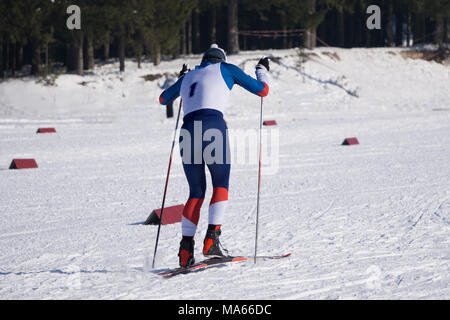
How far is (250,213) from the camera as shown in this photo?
6.91 metres

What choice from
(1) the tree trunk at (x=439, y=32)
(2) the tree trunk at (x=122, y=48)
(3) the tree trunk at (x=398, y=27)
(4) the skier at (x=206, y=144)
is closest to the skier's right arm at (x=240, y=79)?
(4) the skier at (x=206, y=144)

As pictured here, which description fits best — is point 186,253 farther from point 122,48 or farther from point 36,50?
point 122,48

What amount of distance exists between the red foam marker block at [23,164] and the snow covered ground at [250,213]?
241 millimetres

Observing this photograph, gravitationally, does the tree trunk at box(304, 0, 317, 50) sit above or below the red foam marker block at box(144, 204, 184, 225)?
above

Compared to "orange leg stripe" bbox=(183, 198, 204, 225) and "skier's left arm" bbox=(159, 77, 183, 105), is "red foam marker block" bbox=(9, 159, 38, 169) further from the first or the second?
"orange leg stripe" bbox=(183, 198, 204, 225)

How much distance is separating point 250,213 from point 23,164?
5784 mm

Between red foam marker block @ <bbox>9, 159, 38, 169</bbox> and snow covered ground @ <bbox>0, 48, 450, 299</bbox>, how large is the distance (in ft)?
0.79

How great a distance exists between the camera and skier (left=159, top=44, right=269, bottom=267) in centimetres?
454

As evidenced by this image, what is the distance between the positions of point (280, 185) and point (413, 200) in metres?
2.21

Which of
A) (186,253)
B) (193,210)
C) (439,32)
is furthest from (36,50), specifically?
(186,253)

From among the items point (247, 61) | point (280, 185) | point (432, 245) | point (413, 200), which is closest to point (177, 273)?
point (432, 245)

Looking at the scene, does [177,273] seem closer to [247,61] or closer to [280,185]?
[280,185]

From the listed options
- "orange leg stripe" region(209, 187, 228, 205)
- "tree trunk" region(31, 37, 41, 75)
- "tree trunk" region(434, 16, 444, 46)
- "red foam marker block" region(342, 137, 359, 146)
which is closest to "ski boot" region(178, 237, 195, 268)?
"orange leg stripe" region(209, 187, 228, 205)

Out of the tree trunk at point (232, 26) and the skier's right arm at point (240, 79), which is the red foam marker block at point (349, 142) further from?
the tree trunk at point (232, 26)
